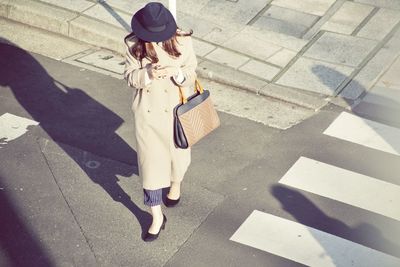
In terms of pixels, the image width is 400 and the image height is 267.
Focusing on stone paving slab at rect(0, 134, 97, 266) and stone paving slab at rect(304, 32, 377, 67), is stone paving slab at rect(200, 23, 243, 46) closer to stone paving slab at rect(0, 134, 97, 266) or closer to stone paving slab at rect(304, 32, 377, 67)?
stone paving slab at rect(304, 32, 377, 67)

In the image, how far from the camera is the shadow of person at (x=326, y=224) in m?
6.89

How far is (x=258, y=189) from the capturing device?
7668mm

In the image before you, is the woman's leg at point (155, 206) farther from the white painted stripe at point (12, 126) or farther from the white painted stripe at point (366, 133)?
the white painted stripe at point (366, 133)

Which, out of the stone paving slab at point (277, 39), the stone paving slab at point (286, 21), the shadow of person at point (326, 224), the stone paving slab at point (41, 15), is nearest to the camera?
the shadow of person at point (326, 224)

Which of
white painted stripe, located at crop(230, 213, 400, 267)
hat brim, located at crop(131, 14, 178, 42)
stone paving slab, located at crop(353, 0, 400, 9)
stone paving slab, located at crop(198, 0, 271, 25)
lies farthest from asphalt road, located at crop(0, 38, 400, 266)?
stone paving slab, located at crop(353, 0, 400, 9)

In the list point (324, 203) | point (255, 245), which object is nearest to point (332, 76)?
point (324, 203)

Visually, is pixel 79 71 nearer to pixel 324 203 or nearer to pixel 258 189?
pixel 258 189

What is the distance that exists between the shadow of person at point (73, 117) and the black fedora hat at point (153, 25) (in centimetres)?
194

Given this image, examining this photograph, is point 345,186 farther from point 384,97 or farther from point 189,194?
point 384,97

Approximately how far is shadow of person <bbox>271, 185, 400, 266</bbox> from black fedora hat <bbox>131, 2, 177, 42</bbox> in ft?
7.41

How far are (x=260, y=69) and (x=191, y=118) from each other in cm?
355

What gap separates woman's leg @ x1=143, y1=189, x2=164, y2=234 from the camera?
→ 6770 millimetres

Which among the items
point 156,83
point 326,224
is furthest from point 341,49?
point 156,83

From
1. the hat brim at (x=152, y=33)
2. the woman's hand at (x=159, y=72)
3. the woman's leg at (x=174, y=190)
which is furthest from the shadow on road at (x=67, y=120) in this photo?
the hat brim at (x=152, y=33)
